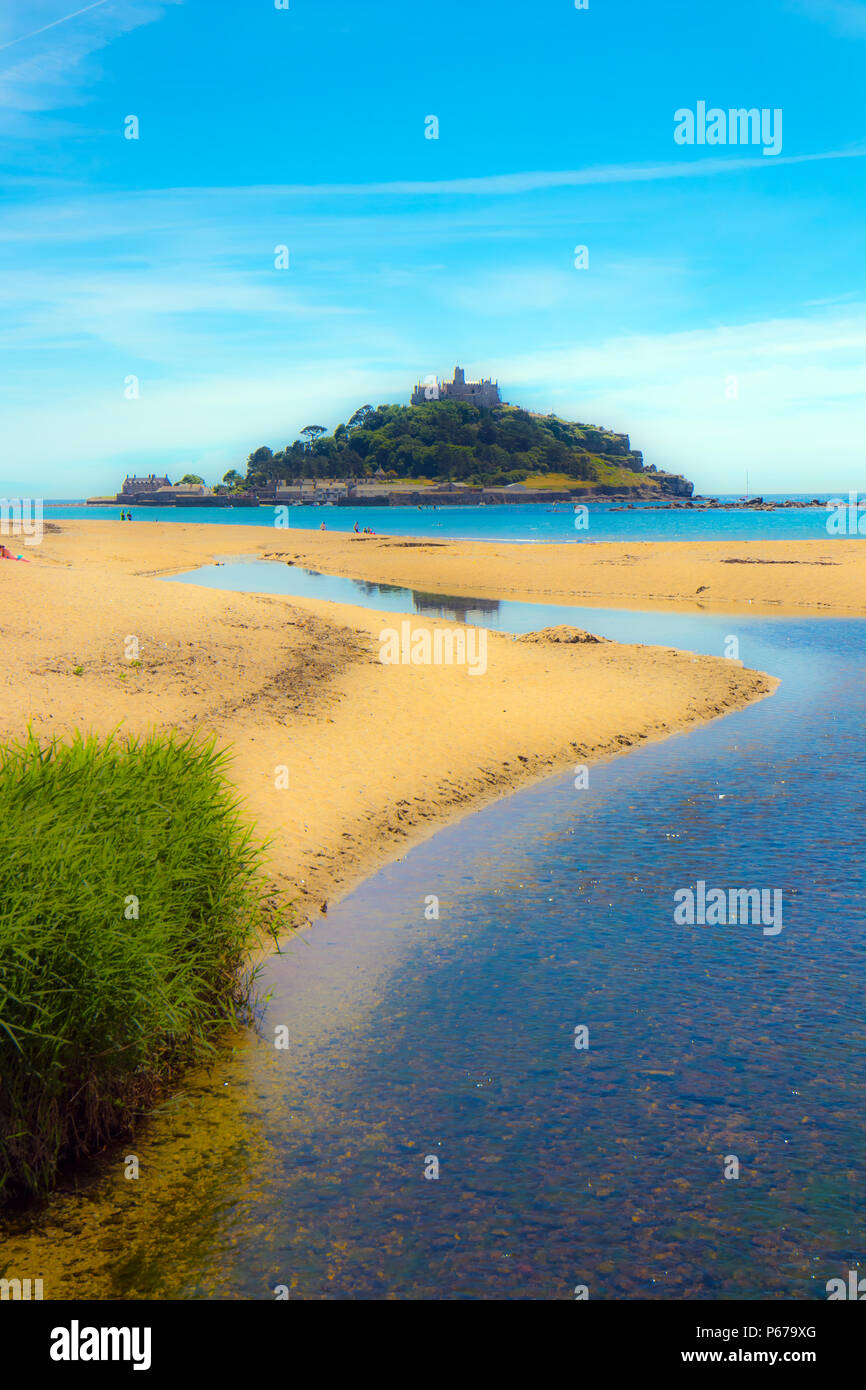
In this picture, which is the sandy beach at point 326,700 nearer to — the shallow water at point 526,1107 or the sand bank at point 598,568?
the shallow water at point 526,1107

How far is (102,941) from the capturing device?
8539 millimetres

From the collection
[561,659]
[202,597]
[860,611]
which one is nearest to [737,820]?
[561,659]

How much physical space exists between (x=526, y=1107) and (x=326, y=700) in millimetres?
15855

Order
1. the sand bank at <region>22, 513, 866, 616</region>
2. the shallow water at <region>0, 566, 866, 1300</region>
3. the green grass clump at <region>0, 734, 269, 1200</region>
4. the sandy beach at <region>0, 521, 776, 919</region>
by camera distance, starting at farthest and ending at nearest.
A: 1. the sand bank at <region>22, 513, 866, 616</region>
2. the sandy beach at <region>0, 521, 776, 919</region>
3. the green grass clump at <region>0, 734, 269, 1200</region>
4. the shallow water at <region>0, 566, 866, 1300</region>

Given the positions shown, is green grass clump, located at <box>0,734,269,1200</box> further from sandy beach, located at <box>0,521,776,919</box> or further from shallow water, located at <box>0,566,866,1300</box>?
sandy beach, located at <box>0,521,776,919</box>

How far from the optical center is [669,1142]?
28.6ft

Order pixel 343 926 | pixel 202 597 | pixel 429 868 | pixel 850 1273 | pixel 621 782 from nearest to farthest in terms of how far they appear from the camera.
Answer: pixel 850 1273, pixel 343 926, pixel 429 868, pixel 621 782, pixel 202 597

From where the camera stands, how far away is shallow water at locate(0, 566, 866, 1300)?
741cm

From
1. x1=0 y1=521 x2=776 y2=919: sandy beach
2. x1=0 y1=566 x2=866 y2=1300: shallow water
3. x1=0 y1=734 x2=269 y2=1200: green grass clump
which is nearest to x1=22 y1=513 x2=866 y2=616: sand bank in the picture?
x1=0 y1=521 x2=776 y2=919: sandy beach

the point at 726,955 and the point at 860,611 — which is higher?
the point at 860,611

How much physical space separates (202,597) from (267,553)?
59579mm

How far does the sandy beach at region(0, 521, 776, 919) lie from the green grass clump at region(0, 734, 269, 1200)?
1.59 meters

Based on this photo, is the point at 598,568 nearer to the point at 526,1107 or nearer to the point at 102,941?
the point at 526,1107
